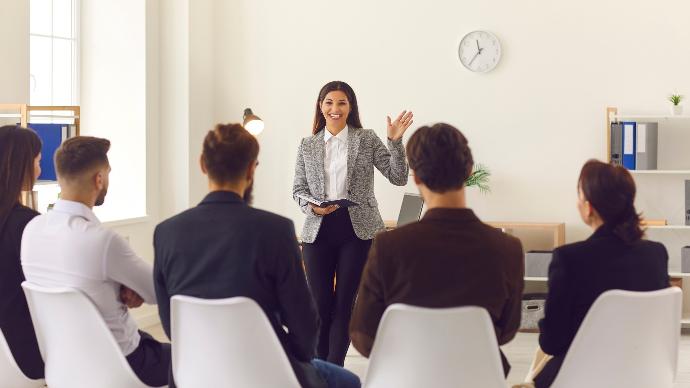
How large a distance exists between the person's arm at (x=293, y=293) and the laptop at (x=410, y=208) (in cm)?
322

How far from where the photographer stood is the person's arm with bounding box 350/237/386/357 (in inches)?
92.6

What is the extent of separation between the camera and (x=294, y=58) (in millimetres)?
6586


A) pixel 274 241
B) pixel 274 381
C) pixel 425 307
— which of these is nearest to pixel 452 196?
pixel 425 307

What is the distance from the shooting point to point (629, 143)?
5746 mm

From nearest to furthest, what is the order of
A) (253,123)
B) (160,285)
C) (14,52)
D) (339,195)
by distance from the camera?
(160,285) → (339,195) → (14,52) → (253,123)

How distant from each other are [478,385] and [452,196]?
500mm

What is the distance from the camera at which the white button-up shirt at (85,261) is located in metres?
2.63

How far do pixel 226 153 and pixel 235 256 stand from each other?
32cm

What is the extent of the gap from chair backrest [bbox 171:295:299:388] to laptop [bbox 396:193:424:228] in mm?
3377

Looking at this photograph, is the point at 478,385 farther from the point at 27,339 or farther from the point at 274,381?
the point at 27,339

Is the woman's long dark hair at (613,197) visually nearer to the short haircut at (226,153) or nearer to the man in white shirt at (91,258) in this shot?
the short haircut at (226,153)

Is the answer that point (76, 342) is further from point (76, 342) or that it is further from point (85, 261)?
point (85, 261)

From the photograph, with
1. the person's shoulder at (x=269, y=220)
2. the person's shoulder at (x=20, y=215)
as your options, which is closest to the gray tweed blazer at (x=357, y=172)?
the person's shoulder at (x=20, y=215)

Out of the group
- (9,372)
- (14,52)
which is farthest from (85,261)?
(14,52)
